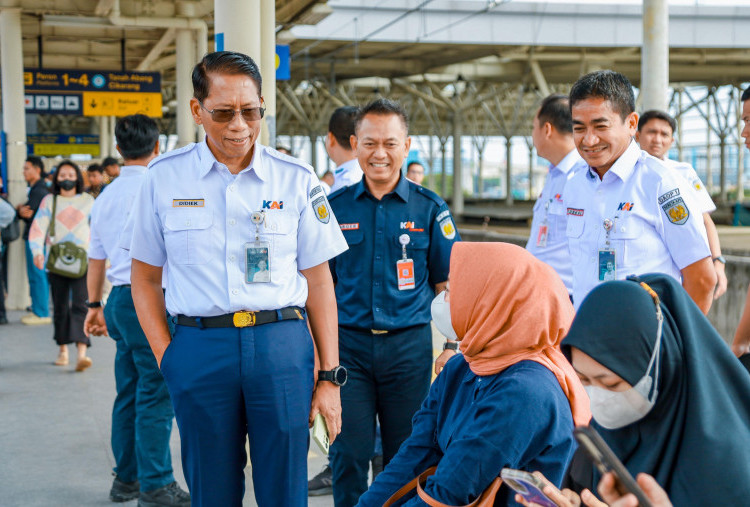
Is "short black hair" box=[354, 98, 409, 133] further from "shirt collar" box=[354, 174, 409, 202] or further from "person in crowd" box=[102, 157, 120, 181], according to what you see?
"person in crowd" box=[102, 157, 120, 181]

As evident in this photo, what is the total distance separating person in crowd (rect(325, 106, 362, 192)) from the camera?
5238 millimetres

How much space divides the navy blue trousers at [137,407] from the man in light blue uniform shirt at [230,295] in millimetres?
1427

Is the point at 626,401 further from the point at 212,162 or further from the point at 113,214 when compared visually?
the point at 113,214

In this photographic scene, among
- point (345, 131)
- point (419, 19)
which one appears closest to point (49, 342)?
point (345, 131)

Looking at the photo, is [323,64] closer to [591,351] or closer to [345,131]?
[345,131]

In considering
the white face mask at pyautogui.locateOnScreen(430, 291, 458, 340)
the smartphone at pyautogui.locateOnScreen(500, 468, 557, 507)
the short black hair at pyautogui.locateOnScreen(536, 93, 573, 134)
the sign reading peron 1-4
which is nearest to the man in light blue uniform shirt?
the white face mask at pyautogui.locateOnScreen(430, 291, 458, 340)

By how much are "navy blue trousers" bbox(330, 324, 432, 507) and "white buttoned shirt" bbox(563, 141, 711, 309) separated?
807mm

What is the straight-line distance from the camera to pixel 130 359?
4734mm

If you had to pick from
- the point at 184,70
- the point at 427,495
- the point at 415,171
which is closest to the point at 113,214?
the point at 427,495

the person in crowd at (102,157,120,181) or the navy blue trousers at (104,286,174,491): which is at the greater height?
the person in crowd at (102,157,120,181)

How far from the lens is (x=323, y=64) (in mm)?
26906

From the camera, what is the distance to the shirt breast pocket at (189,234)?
298 cm

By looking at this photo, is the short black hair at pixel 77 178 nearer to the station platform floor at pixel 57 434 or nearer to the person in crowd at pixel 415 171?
the station platform floor at pixel 57 434

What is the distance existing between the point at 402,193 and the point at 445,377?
4.98 feet
